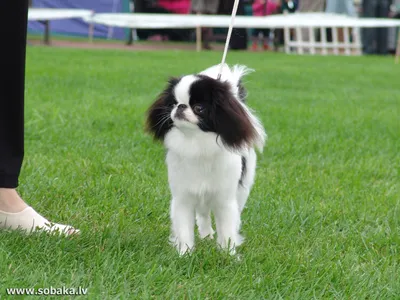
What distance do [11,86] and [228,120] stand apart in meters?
0.99

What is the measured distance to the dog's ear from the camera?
8.68 feet

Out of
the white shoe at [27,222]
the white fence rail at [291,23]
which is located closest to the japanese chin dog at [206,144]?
the white shoe at [27,222]

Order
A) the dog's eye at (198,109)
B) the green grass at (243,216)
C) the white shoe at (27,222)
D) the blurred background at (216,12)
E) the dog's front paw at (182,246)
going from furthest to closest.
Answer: the blurred background at (216,12) < the white shoe at (27,222) < the dog's front paw at (182,246) < the dog's eye at (198,109) < the green grass at (243,216)

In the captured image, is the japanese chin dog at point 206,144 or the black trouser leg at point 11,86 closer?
the japanese chin dog at point 206,144

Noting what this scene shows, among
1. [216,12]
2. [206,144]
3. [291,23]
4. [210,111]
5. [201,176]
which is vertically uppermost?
[216,12]

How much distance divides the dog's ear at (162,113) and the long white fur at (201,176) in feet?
0.13

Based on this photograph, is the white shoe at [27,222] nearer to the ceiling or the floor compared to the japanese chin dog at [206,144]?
nearer to the floor

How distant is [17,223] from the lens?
119 inches

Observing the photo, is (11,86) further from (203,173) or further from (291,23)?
(291,23)

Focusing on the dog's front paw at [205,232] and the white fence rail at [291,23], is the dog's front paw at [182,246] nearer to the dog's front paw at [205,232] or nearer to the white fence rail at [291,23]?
the dog's front paw at [205,232]

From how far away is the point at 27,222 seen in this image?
3006mm

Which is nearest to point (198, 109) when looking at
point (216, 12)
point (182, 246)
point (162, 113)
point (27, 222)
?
point (162, 113)

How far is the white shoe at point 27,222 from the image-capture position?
9.51ft

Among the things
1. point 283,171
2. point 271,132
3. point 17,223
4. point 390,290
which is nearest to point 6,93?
point 17,223
